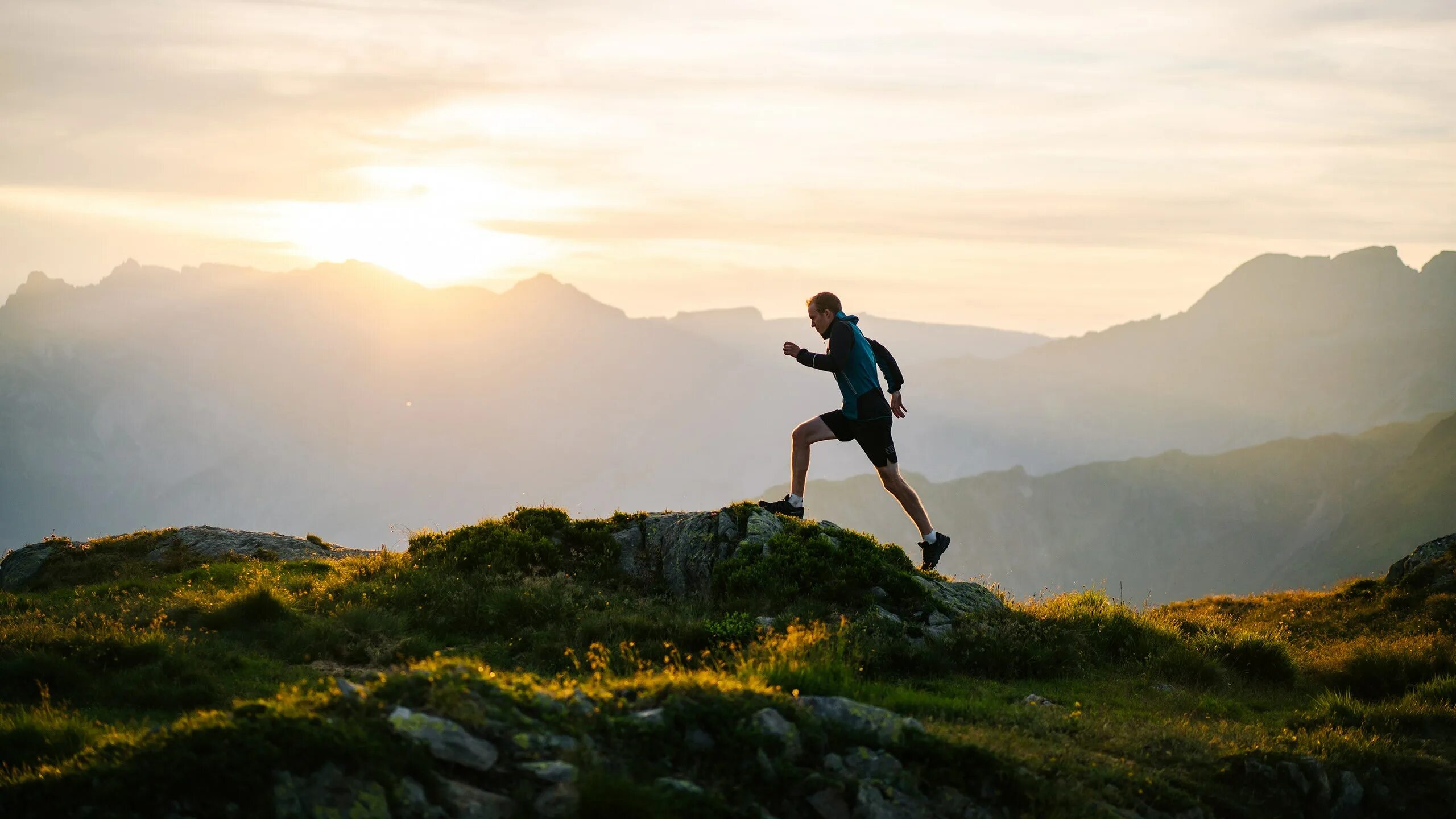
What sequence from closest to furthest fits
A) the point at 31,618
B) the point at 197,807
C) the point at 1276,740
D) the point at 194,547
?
the point at 197,807 → the point at 1276,740 → the point at 31,618 → the point at 194,547

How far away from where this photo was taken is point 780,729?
7699mm

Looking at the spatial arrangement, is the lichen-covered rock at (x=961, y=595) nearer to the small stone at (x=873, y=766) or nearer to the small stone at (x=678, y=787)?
the small stone at (x=873, y=766)

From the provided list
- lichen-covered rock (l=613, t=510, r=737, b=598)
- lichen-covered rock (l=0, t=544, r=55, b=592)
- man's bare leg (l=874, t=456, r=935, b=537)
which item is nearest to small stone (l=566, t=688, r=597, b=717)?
lichen-covered rock (l=613, t=510, r=737, b=598)

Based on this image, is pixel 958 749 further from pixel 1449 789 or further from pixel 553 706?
pixel 1449 789

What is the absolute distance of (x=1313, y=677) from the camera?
13.9 m

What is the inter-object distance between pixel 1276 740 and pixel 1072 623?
4199 millimetres

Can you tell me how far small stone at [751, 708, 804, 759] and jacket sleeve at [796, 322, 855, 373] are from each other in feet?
24.6

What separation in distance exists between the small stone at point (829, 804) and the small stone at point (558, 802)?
72.7 inches

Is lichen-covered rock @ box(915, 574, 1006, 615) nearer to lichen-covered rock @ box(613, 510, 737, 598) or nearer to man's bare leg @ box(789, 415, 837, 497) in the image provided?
man's bare leg @ box(789, 415, 837, 497)

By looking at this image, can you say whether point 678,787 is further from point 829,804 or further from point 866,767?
point 866,767

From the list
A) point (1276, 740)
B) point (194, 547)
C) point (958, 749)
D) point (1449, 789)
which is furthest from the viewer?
point (194, 547)

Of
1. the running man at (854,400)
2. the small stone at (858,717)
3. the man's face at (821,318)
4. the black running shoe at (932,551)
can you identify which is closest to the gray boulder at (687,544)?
the running man at (854,400)

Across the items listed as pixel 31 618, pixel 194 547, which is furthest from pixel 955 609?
pixel 194 547

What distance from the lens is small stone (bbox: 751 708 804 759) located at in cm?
762
